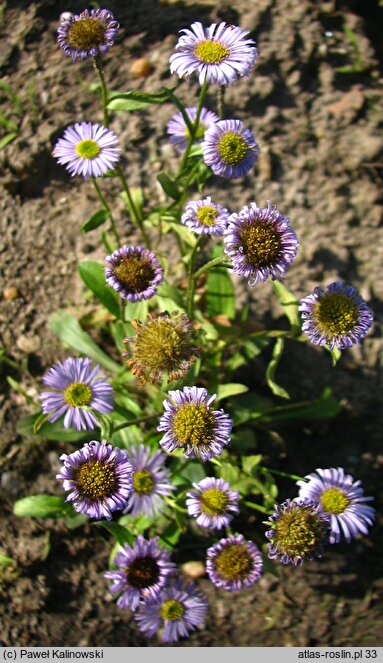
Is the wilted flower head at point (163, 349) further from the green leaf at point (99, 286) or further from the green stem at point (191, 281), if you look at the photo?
the green leaf at point (99, 286)

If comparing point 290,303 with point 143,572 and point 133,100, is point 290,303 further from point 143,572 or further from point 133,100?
point 143,572

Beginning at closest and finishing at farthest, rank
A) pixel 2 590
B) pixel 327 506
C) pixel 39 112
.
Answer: pixel 327 506
pixel 2 590
pixel 39 112

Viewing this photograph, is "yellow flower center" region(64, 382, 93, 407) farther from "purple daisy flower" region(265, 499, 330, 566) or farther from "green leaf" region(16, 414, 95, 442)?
"purple daisy flower" region(265, 499, 330, 566)

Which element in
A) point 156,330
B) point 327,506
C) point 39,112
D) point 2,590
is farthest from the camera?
point 39,112

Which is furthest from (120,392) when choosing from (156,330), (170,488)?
(156,330)

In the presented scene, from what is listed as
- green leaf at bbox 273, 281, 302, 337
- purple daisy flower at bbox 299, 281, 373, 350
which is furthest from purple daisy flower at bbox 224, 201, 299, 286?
green leaf at bbox 273, 281, 302, 337

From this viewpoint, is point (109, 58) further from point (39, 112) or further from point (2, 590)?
point (2, 590)

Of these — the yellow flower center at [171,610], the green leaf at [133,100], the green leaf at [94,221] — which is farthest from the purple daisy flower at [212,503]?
the green leaf at [133,100]
